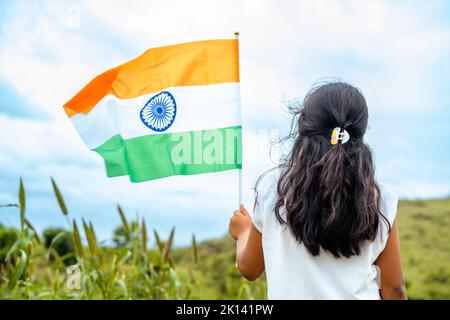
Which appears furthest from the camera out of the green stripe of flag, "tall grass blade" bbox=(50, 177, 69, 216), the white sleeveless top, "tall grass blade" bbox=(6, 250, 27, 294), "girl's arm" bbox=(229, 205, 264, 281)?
"tall grass blade" bbox=(50, 177, 69, 216)

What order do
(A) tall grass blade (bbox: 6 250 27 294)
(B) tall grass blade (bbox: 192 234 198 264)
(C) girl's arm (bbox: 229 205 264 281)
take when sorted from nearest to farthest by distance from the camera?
(C) girl's arm (bbox: 229 205 264 281) < (A) tall grass blade (bbox: 6 250 27 294) < (B) tall grass blade (bbox: 192 234 198 264)

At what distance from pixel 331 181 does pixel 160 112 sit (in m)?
1.31

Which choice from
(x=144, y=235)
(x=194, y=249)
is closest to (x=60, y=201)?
(x=144, y=235)

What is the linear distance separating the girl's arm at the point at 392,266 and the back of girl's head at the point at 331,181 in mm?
94

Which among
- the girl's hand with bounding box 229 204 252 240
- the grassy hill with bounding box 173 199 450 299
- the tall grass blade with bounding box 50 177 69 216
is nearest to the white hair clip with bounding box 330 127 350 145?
the girl's hand with bounding box 229 204 252 240

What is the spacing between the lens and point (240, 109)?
3.03m

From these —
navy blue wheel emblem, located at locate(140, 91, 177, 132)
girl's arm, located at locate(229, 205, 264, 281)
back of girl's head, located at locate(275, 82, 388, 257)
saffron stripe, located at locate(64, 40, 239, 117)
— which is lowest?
girl's arm, located at locate(229, 205, 264, 281)

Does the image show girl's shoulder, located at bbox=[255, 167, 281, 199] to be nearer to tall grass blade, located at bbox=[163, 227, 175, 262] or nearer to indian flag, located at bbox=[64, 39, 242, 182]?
indian flag, located at bbox=[64, 39, 242, 182]

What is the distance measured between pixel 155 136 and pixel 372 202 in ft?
4.54

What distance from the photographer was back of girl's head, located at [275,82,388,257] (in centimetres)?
200

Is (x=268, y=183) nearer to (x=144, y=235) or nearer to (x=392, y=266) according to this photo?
(x=392, y=266)

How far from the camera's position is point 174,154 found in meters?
3.01
